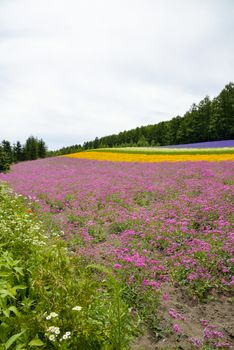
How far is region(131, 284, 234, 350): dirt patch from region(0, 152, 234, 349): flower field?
0.02 m

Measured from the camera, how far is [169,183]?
17.1 meters

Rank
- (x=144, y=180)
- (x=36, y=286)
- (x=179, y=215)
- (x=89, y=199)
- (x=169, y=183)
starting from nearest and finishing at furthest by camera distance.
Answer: (x=36, y=286) < (x=179, y=215) < (x=89, y=199) < (x=169, y=183) < (x=144, y=180)

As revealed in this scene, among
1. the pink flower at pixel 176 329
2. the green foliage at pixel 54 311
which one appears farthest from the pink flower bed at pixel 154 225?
the green foliage at pixel 54 311

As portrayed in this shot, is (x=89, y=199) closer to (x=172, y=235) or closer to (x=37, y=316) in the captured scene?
(x=172, y=235)

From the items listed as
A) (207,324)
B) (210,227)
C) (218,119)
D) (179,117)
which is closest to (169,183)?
(210,227)

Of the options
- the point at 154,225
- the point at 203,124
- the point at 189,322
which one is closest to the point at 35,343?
the point at 189,322

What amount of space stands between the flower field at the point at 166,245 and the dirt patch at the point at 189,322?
2 cm

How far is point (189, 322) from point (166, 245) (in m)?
3.23

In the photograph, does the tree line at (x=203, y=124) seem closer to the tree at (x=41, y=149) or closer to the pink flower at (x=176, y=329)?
the tree at (x=41, y=149)

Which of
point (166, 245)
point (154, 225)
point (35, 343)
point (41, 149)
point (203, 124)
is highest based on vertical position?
point (203, 124)

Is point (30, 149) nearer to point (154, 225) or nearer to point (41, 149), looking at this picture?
point (41, 149)

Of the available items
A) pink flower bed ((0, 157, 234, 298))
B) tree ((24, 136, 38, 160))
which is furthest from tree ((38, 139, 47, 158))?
pink flower bed ((0, 157, 234, 298))

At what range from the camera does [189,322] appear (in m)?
5.64

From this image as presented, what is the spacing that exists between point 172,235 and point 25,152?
7421 centimetres
